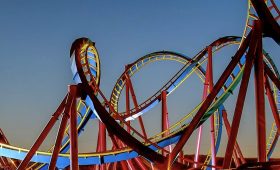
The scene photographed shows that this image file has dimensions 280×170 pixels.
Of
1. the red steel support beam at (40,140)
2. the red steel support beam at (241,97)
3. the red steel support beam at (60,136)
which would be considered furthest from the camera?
the red steel support beam at (40,140)

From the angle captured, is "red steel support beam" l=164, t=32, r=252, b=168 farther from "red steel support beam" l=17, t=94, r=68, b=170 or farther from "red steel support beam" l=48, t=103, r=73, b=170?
"red steel support beam" l=17, t=94, r=68, b=170

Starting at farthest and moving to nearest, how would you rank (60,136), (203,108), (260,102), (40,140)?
(40,140) → (203,108) → (60,136) → (260,102)

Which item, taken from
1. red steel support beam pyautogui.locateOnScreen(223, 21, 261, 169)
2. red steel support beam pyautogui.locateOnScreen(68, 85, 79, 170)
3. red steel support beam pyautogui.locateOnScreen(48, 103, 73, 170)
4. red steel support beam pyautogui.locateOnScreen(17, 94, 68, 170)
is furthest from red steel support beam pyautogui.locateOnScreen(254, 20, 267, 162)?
red steel support beam pyautogui.locateOnScreen(17, 94, 68, 170)

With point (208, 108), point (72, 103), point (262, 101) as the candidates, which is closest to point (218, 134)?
point (208, 108)

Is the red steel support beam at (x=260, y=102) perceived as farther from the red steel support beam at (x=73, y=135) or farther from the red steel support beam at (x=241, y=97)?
the red steel support beam at (x=73, y=135)

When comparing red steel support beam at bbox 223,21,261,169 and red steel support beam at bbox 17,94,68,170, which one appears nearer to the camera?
red steel support beam at bbox 223,21,261,169

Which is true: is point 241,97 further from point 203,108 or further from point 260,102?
point 203,108

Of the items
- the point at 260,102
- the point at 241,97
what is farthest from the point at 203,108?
the point at 260,102

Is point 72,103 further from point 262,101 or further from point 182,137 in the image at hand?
point 262,101

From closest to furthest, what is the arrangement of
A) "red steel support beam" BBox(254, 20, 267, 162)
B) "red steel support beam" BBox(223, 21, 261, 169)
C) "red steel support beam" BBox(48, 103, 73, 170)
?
"red steel support beam" BBox(254, 20, 267, 162)
"red steel support beam" BBox(223, 21, 261, 169)
"red steel support beam" BBox(48, 103, 73, 170)

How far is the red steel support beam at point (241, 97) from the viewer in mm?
8844

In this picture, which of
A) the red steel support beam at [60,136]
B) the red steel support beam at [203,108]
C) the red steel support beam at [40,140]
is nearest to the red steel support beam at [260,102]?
the red steel support beam at [203,108]

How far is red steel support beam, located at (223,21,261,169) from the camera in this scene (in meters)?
8.84

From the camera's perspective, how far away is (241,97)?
930cm
